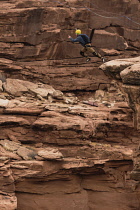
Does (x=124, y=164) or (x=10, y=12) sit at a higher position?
(x=10, y=12)

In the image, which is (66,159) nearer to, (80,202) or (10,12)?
(80,202)

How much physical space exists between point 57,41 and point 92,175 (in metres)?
11.3

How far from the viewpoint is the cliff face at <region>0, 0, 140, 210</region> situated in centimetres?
2838

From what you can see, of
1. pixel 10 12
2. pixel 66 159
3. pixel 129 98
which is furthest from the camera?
pixel 10 12

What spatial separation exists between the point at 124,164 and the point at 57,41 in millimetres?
11274

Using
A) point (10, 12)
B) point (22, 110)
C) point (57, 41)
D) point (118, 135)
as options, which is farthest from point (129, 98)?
point (10, 12)

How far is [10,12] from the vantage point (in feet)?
113

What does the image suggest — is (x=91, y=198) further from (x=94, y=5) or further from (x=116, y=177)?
(x=94, y=5)

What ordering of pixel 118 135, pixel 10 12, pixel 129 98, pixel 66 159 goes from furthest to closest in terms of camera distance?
1. pixel 10 12
2. pixel 118 135
3. pixel 66 159
4. pixel 129 98

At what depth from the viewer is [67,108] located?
3075 cm

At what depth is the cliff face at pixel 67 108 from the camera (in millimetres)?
28375

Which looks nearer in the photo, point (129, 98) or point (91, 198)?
point (129, 98)

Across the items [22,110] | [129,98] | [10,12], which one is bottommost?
[22,110]

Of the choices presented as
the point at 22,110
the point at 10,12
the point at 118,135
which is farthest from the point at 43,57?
the point at 118,135
